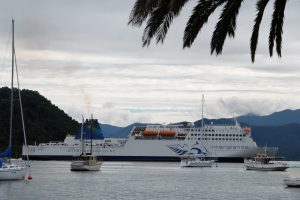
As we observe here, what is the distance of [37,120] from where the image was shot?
158m

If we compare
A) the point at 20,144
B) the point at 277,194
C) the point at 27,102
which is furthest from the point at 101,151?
the point at 277,194

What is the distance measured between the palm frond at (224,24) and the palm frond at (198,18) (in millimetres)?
272

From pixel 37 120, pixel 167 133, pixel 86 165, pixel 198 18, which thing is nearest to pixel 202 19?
pixel 198 18

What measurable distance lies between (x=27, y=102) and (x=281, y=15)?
490 feet

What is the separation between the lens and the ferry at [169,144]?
13412cm

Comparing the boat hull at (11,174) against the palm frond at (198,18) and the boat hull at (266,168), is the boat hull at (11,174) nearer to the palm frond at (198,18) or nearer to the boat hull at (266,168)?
the palm frond at (198,18)

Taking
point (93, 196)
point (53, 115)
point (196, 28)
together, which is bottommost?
point (93, 196)

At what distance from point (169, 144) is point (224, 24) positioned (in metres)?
117

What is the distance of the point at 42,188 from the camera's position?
55719 millimetres

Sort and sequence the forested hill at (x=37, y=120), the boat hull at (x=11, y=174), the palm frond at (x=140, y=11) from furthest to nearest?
→ the forested hill at (x=37, y=120) → the boat hull at (x=11, y=174) → the palm frond at (x=140, y=11)

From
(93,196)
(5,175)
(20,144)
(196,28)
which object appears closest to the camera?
(196,28)

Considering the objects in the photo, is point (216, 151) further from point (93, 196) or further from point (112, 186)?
point (93, 196)

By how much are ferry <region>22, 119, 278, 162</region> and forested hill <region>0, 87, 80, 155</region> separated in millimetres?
13219

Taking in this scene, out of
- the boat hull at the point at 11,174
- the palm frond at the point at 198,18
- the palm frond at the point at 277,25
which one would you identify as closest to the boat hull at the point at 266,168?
the boat hull at the point at 11,174
